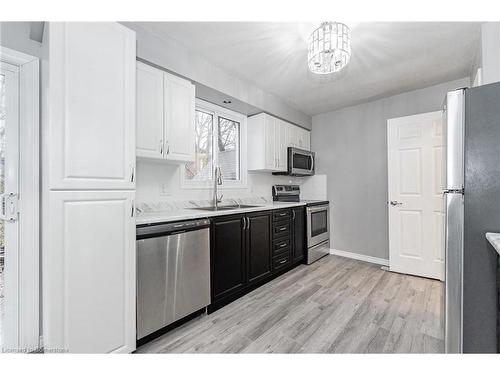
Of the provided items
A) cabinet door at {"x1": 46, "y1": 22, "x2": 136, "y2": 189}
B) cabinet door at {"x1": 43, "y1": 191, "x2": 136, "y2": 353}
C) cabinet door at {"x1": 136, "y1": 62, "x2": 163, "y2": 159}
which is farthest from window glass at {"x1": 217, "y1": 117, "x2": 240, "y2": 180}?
cabinet door at {"x1": 43, "y1": 191, "x2": 136, "y2": 353}

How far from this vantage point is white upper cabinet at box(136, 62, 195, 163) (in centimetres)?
199

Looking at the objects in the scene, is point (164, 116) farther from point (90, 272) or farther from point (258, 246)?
point (258, 246)

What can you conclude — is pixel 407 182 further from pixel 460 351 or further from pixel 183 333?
pixel 183 333

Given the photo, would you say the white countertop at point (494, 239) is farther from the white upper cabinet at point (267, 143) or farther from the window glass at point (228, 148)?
the window glass at point (228, 148)

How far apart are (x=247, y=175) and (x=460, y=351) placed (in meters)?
2.70

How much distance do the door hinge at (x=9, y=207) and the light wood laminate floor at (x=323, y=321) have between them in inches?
49.5

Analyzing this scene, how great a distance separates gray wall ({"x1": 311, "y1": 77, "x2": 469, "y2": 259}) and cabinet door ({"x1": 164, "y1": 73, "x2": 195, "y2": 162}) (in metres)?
2.68

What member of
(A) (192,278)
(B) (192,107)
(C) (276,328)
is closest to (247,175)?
(B) (192,107)

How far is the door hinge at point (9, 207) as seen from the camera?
1.58m

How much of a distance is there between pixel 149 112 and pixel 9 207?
1167mm

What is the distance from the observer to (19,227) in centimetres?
162

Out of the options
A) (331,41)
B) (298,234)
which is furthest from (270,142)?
(331,41)

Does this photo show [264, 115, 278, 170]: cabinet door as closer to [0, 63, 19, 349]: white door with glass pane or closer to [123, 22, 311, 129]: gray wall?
[123, 22, 311, 129]: gray wall

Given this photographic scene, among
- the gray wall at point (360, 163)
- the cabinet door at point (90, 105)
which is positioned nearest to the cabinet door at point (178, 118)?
the cabinet door at point (90, 105)
